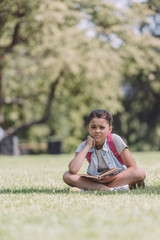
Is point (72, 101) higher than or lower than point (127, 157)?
lower

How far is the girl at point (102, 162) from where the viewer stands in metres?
5.71

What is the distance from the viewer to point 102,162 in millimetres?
5855

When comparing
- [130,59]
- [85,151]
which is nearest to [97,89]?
[130,59]

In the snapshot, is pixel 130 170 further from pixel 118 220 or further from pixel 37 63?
pixel 37 63

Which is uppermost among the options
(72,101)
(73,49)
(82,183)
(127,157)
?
(73,49)

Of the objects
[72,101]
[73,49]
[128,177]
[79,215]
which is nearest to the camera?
[79,215]

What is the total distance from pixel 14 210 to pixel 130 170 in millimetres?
1995

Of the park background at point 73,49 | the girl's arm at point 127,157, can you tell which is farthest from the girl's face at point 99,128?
the park background at point 73,49

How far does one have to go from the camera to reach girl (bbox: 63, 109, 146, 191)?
225 inches

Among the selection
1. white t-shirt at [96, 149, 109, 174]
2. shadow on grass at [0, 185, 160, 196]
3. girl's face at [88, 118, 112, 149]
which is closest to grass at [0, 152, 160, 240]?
shadow on grass at [0, 185, 160, 196]

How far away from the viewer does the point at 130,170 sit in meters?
5.67

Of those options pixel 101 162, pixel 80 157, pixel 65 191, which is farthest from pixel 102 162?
pixel 65 191

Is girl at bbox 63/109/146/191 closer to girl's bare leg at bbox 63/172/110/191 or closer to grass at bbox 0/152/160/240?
girl's bare leg at bbox 63/172/110/191

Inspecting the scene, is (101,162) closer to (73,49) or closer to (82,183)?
(82,183)
